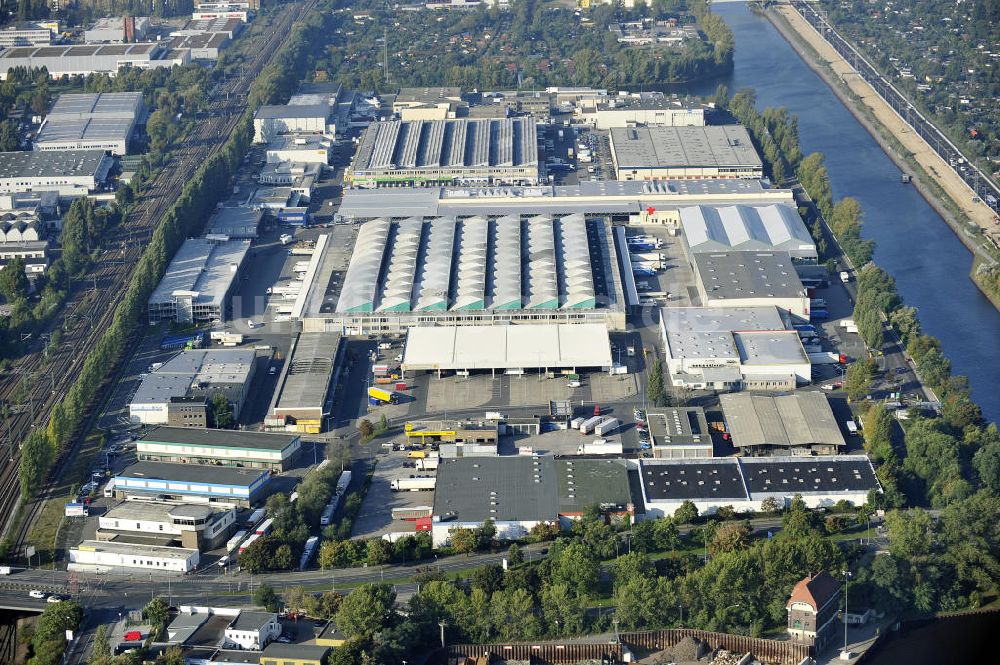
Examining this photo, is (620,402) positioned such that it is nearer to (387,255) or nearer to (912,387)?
(912,387)

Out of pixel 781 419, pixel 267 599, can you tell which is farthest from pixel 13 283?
pixel 781 419

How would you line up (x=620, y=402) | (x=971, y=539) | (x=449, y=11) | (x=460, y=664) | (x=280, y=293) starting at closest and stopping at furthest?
(x=460, y=664) → (x=971, y=539) → (x=620, y=402) → (x=280, y=293) → (x=449, y=11)

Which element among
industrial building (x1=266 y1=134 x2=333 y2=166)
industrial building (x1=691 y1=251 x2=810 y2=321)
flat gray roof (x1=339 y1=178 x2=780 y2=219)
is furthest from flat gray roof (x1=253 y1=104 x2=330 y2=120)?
industrial building (x1=691 y1=251 x2=810 y2=321)

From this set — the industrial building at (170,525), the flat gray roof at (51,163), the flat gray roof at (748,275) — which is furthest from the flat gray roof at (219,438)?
the flat gray roof at (51,163)

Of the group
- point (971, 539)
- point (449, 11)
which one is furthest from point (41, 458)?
point (449, 11)

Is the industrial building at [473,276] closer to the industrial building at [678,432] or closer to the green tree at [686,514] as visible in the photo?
the industrial building at [678,432]

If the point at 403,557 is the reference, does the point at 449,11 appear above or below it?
below

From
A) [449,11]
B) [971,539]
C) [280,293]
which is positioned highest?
[971,539]
